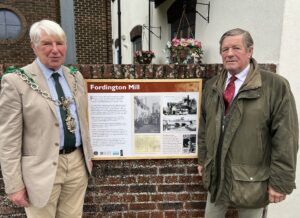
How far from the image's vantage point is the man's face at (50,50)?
5.48 feet

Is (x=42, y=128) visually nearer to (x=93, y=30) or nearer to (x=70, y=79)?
(x=70, y=79)

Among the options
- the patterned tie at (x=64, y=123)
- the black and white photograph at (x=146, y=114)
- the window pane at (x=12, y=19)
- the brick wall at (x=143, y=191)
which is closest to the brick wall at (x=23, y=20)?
the window pane at (x=12, y=19)

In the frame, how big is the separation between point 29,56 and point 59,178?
385 inches

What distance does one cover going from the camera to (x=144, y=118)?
2.44m

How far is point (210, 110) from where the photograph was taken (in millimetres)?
2004

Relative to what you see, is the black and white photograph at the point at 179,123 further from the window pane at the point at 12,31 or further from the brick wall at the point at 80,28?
the window pane at the point at 12,31

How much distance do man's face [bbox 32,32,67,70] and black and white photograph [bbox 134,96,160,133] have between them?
2.69ft

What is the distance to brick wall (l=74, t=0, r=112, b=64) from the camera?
34.8 feet

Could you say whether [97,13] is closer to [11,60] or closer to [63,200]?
[11,60]

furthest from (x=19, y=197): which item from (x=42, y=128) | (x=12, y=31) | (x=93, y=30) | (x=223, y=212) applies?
(x=12, y=31)

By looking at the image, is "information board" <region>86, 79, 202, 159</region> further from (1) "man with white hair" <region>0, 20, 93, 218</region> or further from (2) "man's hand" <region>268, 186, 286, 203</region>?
(2) "man's hand" <region>268, 186, 286, 203</region>

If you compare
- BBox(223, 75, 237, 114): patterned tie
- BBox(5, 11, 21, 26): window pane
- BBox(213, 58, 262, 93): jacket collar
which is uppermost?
BBox(5, 11, 21, 26): window pane

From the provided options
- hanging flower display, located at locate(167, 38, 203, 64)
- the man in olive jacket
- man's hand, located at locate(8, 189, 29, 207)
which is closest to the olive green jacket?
the man in olive jacket

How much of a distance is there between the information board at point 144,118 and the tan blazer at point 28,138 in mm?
647
